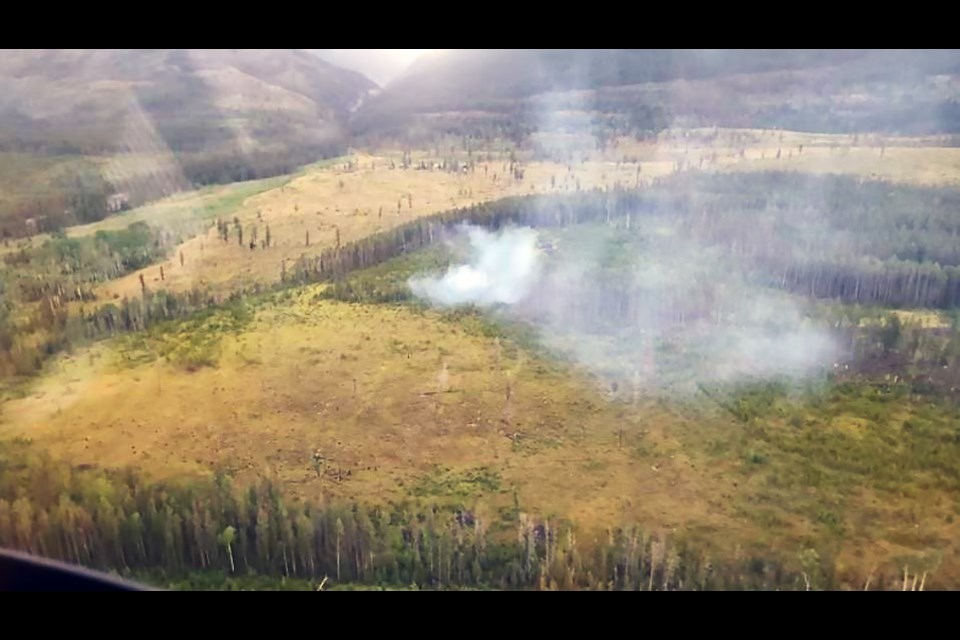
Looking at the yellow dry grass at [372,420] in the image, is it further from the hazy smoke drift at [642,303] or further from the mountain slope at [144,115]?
the mountain slope at [144,115]

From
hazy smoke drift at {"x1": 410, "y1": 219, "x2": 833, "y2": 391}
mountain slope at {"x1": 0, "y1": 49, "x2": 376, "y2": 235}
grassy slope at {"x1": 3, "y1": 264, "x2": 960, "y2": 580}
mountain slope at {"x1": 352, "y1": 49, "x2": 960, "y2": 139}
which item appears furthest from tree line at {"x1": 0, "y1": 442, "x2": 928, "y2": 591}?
mountain slope at {"x1": 352, "y1": 49, "x2": 960, "y2": 139}

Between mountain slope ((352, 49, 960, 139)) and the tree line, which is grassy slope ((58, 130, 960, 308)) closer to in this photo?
mountain slope ((352, 49, 960, 139))

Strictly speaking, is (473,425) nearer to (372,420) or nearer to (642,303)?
(372,420)

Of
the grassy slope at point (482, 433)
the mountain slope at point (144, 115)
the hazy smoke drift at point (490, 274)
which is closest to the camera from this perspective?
the grassy slope at point (482, 433)

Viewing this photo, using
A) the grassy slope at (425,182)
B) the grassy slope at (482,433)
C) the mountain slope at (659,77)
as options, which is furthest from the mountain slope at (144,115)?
the grassy slope at (482,433)
